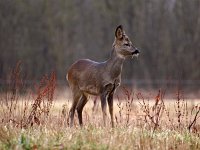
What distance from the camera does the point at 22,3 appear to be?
3353 centimetres

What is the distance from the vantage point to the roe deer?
11.8 meters

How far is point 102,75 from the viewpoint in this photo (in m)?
11.9

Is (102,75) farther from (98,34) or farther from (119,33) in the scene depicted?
(98,34)

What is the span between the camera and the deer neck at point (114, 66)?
1195 cm

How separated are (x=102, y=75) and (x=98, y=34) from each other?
24.7 meters

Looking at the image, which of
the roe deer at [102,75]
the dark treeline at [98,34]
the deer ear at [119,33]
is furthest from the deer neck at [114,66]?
the dark treeline at [98,34]

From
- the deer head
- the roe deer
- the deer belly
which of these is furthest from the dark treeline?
the deer head

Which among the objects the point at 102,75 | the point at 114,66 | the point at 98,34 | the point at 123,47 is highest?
the point at 98,34

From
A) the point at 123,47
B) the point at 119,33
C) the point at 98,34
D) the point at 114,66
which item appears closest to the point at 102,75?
the point at 114,66

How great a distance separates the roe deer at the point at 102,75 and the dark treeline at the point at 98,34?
20.1 metres

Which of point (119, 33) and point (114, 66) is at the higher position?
point (119, 33)

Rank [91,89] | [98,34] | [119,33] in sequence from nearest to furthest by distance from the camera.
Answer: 1. [91,89]
2. [119,33]
3. [98,34]

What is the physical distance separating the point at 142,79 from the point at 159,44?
2878 millimetres

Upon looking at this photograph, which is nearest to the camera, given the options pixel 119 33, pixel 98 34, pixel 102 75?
pixel 102 75
